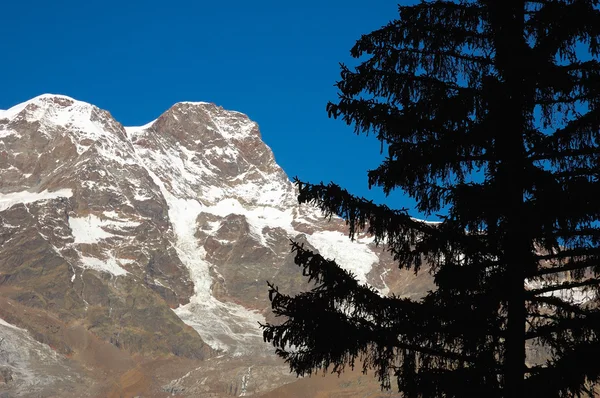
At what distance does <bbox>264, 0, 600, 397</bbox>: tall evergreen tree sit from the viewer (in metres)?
11.2

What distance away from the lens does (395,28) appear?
1300 cm

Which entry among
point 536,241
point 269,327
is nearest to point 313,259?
point 269,327

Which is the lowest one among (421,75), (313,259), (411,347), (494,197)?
(411,347)

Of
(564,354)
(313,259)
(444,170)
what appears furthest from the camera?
(444,170)

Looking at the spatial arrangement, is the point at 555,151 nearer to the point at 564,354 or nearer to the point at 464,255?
the point at 464,255

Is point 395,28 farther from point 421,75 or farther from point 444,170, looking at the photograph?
point 444,170

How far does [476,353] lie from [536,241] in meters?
1.73

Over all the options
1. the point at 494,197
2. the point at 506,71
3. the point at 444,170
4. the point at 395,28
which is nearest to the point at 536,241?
the point at 494,197

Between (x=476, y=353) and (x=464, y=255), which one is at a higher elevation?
(x=464, y=255)

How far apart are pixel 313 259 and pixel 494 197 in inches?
101

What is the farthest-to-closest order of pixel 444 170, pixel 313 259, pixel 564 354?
pixel 444 170
pixel 313 259
pixel 564 354

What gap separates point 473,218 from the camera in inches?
465

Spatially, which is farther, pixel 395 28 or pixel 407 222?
pixel 395 28

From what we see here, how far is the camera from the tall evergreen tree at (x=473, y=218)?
11172mm
